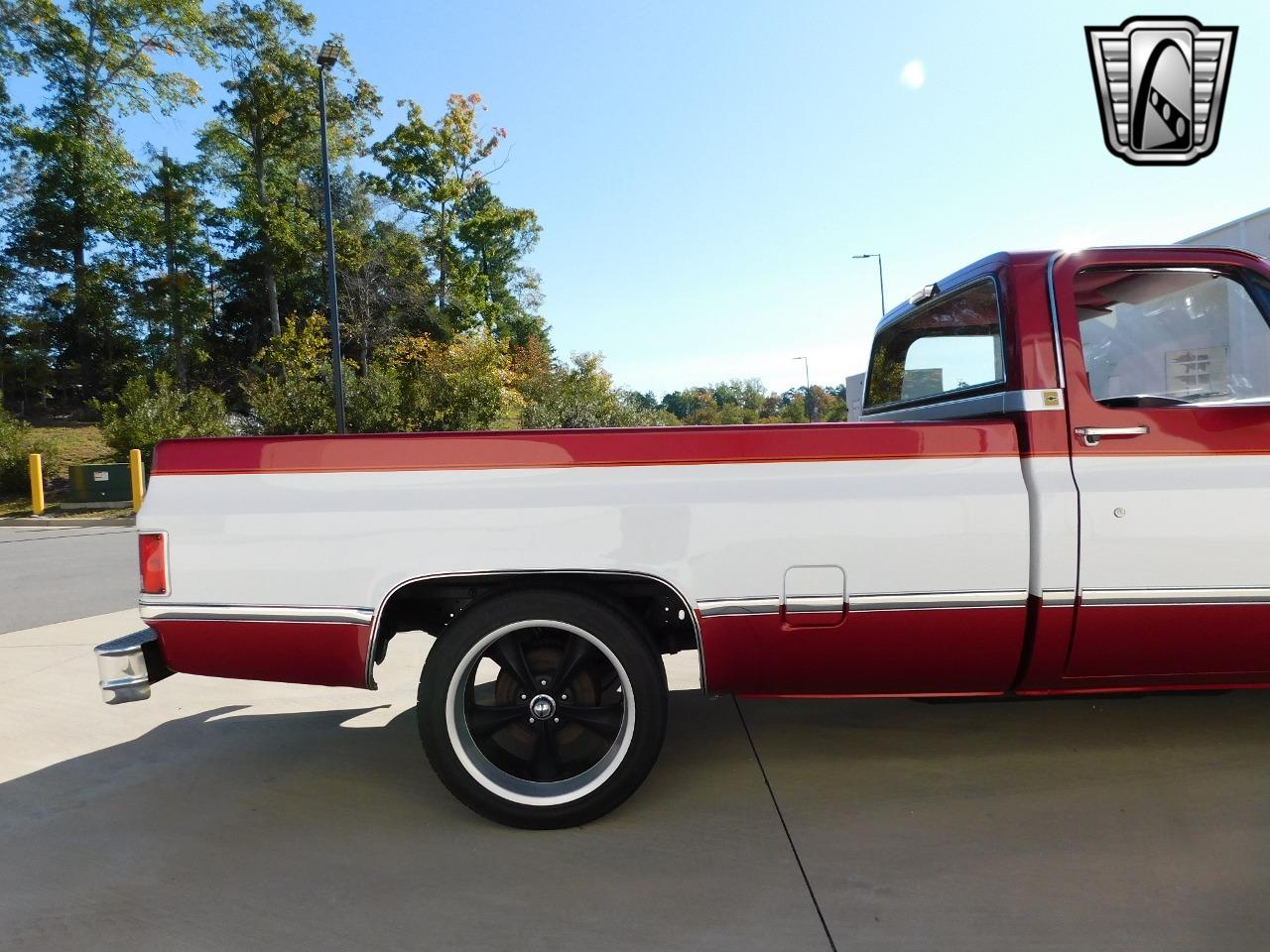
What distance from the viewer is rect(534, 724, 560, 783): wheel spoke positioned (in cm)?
289

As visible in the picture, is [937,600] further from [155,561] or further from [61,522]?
[61,522]

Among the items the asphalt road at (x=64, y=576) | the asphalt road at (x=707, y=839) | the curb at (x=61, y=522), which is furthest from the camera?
the curb at (x=61, y=522)

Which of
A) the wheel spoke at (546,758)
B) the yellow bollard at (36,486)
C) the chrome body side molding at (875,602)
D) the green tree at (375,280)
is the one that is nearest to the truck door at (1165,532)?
the chrome body side molding at (875,602)

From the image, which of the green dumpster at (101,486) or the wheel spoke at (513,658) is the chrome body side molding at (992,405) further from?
the green dumpster at (101,486)

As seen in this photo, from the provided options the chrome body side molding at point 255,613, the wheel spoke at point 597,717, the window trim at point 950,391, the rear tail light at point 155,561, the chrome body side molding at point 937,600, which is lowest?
the wheel spoke at point 597,717

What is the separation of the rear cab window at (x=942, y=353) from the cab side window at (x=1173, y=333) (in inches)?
13.2

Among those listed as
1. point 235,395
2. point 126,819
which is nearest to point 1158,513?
point 126,819

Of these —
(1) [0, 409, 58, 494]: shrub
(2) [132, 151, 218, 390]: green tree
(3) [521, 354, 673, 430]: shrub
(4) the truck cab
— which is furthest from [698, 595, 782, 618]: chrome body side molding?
(2) [132, 151, 218, 390]: green tree

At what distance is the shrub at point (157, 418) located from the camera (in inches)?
826

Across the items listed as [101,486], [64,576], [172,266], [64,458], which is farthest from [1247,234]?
[172,266]

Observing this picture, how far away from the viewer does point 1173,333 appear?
318 centimetres

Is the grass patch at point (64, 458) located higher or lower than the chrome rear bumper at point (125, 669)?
higher

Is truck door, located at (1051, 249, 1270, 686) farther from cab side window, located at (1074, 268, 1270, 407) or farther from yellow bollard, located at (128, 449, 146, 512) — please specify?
yellow bollard, located at (128, 449, 146, 512)

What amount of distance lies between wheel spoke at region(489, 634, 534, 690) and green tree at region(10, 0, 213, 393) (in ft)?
118
